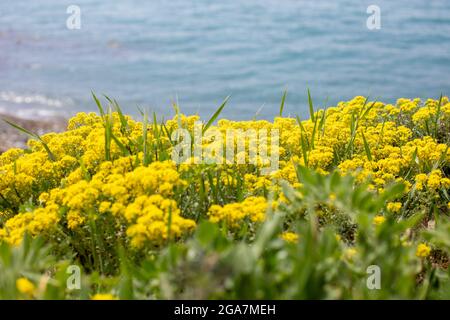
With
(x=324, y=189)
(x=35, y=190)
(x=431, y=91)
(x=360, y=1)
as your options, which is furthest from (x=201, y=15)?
(x=324, y=189)

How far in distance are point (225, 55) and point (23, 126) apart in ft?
19.7

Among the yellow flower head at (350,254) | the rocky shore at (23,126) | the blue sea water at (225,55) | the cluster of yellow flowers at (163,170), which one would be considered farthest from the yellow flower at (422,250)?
the blue sea water at (225,55)

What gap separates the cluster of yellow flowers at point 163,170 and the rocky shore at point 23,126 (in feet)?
16.3

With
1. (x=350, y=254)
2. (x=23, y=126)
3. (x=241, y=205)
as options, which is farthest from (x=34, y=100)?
(x=350, y=254)

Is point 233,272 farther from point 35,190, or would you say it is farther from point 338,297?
point 35,190

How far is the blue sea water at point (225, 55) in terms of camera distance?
1327cm

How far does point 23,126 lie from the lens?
10.8 meters

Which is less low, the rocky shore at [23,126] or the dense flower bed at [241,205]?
the dense flower bed at [241,205]

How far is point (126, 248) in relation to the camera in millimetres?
3344

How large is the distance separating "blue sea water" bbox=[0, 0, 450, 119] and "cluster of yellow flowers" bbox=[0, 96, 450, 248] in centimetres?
758

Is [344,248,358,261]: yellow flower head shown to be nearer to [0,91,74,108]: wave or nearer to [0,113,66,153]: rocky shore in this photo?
[0,113,66,153]: rocky shore

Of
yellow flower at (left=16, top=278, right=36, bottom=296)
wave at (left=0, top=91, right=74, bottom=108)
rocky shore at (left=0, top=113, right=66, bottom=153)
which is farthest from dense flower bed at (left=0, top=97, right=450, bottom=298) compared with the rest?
wave at (left=0, top=91, right=74, bottom=108)

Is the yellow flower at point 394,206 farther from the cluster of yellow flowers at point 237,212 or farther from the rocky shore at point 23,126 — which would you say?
the rocky shore at point 23,126

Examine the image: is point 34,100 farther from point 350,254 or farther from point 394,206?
point 350,254
